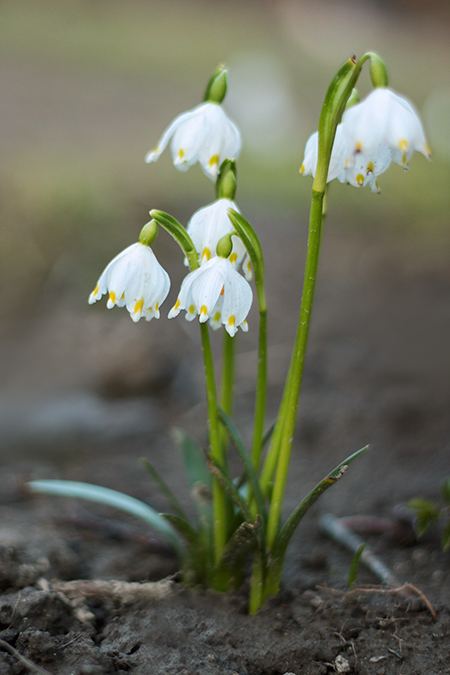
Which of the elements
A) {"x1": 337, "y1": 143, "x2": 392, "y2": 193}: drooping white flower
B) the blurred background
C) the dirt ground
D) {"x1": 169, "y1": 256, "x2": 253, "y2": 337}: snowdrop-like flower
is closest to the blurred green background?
the blurred background

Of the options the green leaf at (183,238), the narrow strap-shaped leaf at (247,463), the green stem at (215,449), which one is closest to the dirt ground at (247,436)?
the green stem at (215,449)

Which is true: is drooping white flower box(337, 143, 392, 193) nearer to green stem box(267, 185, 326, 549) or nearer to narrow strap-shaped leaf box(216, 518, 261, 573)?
green stem box(267, 185, 326, 549)

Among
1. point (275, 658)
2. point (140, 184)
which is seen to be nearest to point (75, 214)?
point (140, 184)

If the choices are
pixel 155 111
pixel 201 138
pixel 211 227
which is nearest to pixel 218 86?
pixel 201 138

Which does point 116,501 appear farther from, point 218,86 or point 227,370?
point 218,86

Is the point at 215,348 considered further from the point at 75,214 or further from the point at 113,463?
the point at 75,214

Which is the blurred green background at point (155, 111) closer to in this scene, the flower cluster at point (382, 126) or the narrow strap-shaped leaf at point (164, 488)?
the narrow strap-shaped leaf at point (164, 488)
